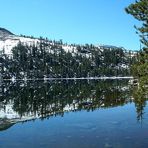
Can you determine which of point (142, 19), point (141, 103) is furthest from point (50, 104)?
point (142, 19)

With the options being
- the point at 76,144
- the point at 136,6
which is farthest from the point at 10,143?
the point at 136,6

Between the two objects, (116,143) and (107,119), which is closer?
(116,143)

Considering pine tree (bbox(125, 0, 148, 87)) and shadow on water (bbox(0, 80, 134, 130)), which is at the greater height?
pine tree (bbox(125, 0, 148, 87))

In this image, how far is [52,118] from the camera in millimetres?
58062

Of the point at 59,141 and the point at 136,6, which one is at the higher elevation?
the point at 136,6

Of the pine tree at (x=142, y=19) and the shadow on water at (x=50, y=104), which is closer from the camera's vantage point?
the pine tree at (x=142, y=19)

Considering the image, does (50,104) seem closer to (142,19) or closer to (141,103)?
(141,103)

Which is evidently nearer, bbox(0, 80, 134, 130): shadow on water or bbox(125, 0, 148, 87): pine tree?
bbox(125, 0, 148, 87): pine tree

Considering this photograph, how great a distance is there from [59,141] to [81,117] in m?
22.1

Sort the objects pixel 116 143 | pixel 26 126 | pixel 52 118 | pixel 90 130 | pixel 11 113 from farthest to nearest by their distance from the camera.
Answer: pixel 11 113, pixel 52 118, pixel 26 126, pixel 90 130, pixel 116 143

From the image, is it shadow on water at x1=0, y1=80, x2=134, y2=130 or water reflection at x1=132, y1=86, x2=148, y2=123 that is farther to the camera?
shadow on water at x1=0, y1=80, x2=134, y2=130

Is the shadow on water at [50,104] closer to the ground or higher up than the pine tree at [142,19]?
closer to the ground

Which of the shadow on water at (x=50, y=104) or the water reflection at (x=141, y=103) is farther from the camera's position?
the shadow on water at (x=50, y=104)

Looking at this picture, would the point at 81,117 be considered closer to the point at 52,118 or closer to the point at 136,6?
the point at 52,118
